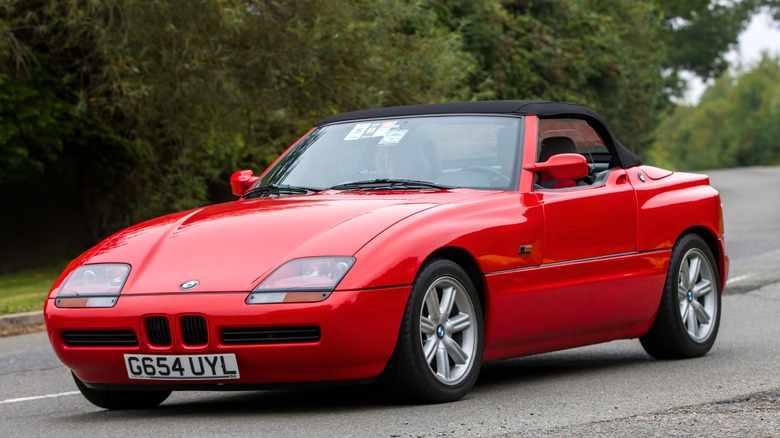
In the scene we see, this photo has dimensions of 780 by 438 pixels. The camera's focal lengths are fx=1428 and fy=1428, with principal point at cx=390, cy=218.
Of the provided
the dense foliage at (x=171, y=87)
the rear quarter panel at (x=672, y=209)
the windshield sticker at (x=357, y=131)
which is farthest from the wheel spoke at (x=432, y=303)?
the dense foliage at (x=171, y=87)

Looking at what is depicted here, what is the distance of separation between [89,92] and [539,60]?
619 inches

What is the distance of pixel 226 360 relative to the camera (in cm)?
612

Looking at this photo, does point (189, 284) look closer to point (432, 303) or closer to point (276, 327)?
point (276, 327)

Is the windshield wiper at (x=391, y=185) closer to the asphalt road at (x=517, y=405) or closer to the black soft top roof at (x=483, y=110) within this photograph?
the black soft top roof at (x=483, y=110)

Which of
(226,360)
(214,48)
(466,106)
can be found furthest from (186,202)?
(226,360)

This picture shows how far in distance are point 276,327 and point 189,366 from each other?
43 centimetres

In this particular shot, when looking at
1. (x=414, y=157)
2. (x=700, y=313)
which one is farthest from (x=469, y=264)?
(x=700, y=313)

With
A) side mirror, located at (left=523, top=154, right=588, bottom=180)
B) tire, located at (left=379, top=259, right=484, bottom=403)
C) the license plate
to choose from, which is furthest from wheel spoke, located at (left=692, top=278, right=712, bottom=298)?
the license plate

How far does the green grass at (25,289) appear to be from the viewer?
14.5m

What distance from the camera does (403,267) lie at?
6.23m

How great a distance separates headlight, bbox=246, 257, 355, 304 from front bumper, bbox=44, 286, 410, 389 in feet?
0.12

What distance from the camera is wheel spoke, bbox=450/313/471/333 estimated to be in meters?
6.58

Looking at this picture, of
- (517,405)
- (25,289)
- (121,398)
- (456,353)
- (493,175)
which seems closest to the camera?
(517,405)

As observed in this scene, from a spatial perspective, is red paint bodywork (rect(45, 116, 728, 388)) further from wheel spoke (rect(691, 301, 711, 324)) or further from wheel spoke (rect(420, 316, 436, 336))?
wheel spoke (rect(691, 301, 711, 324))
